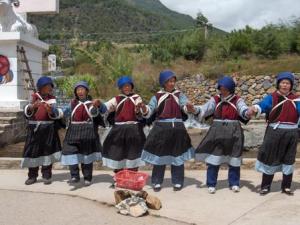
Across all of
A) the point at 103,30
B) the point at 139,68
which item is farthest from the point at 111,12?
the point at 139,68

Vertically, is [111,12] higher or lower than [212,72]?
higher

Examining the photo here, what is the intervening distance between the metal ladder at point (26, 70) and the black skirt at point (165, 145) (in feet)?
19.2

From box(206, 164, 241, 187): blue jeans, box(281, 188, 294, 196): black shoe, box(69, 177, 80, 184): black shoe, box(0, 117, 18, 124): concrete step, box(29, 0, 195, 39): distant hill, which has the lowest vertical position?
box(69, 177, 80, 184): black shoe

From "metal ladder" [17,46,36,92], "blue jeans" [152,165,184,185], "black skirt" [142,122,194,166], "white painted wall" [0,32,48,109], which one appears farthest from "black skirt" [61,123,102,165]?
"metal ladder" [17,46,36,92]

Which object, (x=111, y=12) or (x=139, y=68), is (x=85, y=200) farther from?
(x=111, y=12)

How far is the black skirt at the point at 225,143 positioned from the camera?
635cm

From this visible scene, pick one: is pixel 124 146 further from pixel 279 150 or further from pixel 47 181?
pixel 279 150

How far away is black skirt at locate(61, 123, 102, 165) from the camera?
6793 millimetres

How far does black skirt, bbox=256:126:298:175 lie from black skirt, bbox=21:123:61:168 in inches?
112

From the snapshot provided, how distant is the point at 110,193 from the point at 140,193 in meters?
0.86

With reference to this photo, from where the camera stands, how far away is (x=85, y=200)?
614 centimetres

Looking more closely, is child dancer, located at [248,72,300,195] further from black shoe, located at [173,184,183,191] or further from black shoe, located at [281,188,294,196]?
black shoe, located at [173,184,183,191]

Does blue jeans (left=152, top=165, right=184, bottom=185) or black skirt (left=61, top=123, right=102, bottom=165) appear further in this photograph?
black skirt (left=61, top=123, right=102, bottom=165)

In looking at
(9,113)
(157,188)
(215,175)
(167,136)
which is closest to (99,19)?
(9,113)
